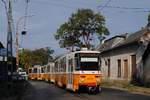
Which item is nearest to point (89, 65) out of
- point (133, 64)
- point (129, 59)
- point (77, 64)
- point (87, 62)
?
point (87, 62)

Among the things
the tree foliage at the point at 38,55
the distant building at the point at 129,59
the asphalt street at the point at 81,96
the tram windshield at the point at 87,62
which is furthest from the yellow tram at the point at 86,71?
the tree foliage at the point at 38,55

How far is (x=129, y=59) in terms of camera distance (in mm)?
53938

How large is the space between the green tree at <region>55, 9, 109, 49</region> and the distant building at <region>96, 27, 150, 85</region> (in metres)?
3.40

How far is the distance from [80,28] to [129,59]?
17077 mm

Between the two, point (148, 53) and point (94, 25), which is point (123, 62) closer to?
point (148, 53)

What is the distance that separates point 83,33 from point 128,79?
1789cm

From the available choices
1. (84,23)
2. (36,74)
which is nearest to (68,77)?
(84,23)

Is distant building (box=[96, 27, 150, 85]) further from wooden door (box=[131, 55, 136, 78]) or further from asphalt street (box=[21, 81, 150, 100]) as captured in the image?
asphalt street (box=[21, 81, 150, 100])

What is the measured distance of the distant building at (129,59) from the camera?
1917 inches

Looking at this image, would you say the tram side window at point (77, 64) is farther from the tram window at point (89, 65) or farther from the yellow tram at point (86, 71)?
the tram window at point (89, 65)

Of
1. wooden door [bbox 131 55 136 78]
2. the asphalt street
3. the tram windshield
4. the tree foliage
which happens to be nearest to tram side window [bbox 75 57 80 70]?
the tram windshield

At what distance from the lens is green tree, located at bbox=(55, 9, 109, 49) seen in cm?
6894

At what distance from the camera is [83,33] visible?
69.9 meters

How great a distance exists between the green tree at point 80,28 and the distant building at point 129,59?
3401 millimetres
